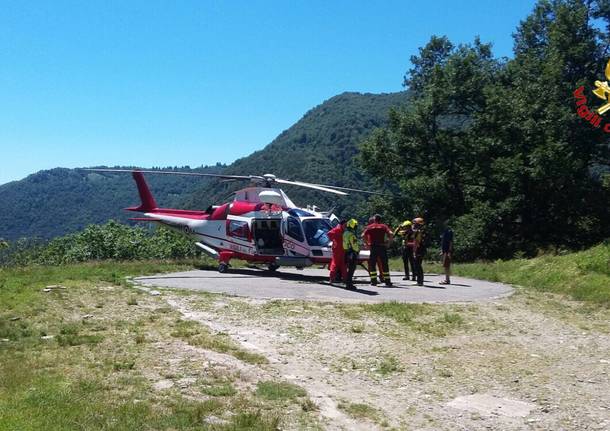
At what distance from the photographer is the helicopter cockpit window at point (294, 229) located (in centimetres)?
1745

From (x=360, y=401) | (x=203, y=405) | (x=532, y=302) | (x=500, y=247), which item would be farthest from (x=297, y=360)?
(x=500, y=247)

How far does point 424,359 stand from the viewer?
831 centimetres

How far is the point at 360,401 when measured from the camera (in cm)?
659

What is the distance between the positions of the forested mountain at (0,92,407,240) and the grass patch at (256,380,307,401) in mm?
50135

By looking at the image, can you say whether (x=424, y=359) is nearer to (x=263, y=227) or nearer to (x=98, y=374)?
(x=98, y=374)

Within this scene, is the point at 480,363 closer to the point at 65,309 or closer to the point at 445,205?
the point at 65,309

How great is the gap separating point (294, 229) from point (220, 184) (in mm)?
94203

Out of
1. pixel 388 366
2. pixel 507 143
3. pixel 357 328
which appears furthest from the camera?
pixel 507 143

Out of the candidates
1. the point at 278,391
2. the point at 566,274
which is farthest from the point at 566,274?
the point at 278,391

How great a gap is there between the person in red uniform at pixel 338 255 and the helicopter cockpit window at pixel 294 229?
1618mm

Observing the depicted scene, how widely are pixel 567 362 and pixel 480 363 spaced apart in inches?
48.9

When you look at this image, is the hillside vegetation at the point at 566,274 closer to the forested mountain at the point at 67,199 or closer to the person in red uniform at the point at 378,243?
the person in red uniform at the point at 378,243

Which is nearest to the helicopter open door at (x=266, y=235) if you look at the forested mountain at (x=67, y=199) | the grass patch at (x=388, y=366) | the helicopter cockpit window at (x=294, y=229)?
the helicopter cockpit window at (x=294, y=229)

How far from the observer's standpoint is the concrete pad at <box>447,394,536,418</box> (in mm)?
6258
